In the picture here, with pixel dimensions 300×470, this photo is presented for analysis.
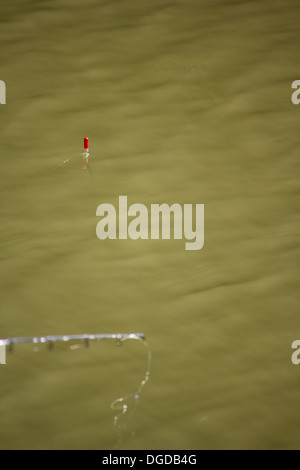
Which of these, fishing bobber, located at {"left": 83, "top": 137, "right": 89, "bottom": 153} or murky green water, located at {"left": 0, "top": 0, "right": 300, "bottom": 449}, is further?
fishing bobber, located at {"left": 83, "top": 137, "right": 89, "bottom": 153}

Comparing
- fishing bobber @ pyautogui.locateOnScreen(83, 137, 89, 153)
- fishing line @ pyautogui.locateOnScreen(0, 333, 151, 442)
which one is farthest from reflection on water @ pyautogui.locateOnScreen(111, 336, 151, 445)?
fishing bobber @ pyautogui.locateOnScreen(83, 137, 89, 153)

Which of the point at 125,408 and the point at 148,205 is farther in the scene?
the point at 148,205

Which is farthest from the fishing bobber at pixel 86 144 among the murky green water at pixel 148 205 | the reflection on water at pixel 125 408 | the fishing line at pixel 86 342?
the reflection on water at pixel 125 408

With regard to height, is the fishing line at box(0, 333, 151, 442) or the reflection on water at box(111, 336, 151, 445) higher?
the fishing line at box(0, 333, 151, 442)

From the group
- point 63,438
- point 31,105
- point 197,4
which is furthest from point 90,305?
point 197,4

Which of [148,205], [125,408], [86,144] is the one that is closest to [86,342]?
[125,408]

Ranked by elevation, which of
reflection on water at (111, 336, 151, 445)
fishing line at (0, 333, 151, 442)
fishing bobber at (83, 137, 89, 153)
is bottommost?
reflection on water at (111, 336, 151, 445)

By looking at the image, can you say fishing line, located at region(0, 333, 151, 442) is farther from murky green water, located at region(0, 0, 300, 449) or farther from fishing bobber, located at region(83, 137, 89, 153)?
fishing bobber, located at region(83, 137, 89, 153)

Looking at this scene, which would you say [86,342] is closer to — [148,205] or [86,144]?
[148,205]

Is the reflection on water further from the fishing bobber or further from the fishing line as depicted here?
the fishing bobber
